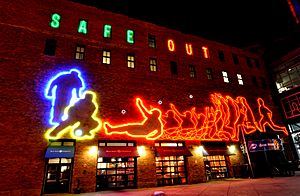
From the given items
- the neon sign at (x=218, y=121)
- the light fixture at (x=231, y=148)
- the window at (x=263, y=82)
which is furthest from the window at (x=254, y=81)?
the light fixture at (x=231, y=148)

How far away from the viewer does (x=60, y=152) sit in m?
12.7

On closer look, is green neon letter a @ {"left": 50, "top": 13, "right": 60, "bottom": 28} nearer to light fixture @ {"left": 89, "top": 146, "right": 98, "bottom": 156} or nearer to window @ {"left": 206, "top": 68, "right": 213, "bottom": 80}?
light fixture @ {"left": 89, "top": 146, "right": 98, "bottom": 156}

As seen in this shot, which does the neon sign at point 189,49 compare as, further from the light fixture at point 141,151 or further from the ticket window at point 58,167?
the ticket window at point 58,167

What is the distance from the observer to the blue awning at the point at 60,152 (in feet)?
40.7

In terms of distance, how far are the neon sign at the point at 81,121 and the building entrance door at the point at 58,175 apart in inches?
64.9

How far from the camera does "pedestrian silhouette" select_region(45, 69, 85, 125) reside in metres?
13.6

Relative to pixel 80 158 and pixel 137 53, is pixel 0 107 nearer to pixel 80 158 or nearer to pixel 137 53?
pixel 80 158

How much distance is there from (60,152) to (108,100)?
16.1ft

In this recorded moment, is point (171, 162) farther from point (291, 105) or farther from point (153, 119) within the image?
point (291, 105)

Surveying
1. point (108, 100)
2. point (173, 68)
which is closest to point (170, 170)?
point (108, 100)

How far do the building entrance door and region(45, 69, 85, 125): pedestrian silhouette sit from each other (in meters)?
2.60

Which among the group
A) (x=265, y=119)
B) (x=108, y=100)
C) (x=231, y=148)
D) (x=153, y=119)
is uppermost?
(x=108, y=100)

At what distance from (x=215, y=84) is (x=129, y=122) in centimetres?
1032

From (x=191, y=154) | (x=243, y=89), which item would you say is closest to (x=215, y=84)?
(x=243, y=89)
